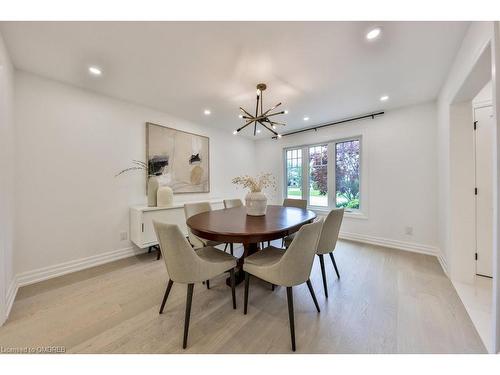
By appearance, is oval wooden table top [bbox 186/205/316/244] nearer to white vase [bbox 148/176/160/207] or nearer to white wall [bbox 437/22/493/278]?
white vase [bbox 148/176/160/207]

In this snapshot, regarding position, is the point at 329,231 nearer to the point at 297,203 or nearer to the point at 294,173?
the point at 297,203

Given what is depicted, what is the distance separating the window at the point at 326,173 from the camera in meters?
3.70

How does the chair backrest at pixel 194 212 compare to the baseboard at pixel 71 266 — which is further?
the chair backrest at pixel 194 212

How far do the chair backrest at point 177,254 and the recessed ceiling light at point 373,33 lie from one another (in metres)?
2.11

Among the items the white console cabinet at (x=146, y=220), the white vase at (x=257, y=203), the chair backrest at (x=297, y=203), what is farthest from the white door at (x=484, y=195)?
the white console cabinet at (x=146, y=220)

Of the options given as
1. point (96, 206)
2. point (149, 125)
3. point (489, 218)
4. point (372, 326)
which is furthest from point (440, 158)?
point (96, 206)

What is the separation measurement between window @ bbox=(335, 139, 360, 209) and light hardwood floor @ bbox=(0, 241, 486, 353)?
5.55ft

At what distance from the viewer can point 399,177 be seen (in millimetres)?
3137

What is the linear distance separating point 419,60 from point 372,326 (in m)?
2.50

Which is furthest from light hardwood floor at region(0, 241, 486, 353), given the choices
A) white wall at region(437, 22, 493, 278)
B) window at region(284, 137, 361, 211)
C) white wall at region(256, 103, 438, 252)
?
window at region(284, 137, 361, 211)

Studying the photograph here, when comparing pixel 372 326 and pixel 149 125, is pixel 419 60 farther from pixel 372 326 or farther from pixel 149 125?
pixel 149 125

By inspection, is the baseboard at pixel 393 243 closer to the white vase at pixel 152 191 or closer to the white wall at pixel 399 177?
the white wall at pixel 399 177

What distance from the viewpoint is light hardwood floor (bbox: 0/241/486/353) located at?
4.17ft

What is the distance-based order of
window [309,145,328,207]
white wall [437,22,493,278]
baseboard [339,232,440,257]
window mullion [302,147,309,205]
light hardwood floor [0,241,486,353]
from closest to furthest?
light hardwood floor [0,241,486,353]
white wall [437,22,493,278]
baseboard [339,232,440,257]
window [309,145,328,207]
window mullion [302,147,309,205]
